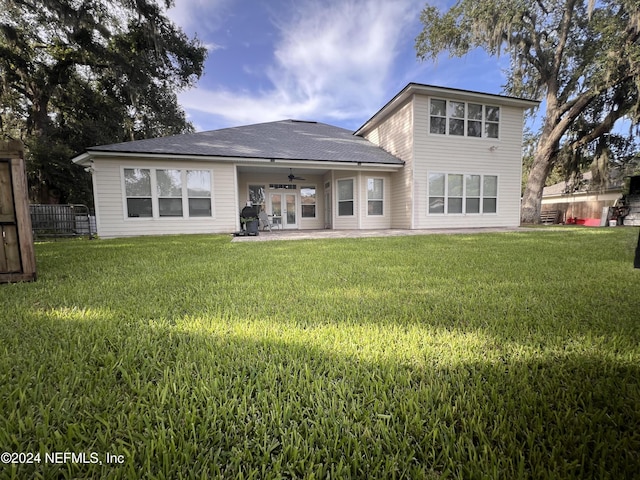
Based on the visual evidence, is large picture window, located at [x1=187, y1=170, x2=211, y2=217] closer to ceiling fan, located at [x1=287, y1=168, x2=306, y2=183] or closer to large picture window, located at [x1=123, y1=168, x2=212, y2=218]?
large picture window, located at [x1=123, y1=168, x2=212, y2=218]

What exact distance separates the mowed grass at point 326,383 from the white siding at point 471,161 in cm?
860

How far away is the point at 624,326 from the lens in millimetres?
1613

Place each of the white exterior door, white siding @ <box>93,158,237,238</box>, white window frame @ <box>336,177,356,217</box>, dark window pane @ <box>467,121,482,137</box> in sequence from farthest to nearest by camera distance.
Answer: the white exterior door < white window frame @ <box>336,177,356,217</box> < dark window pane @ <box>467,121,482,137</box> < white siding @ <box>93,158,237,238</box>

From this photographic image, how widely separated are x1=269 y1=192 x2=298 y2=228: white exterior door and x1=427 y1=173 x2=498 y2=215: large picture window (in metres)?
6.10

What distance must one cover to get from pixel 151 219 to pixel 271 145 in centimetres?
529

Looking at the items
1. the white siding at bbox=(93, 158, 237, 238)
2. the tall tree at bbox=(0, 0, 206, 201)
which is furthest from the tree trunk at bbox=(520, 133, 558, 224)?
the tall tree at bbox=(0, 0, 206, 201)

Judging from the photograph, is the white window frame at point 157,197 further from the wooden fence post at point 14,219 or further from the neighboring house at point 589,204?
the neighboring house at point 589,204

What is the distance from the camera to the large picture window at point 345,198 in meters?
11.4

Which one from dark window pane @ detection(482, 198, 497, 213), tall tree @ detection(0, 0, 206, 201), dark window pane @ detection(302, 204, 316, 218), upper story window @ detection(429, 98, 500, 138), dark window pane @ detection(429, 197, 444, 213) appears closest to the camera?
upper story window @ detection(429, 98, 500, 138)

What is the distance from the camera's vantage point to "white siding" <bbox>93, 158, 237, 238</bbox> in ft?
28.6

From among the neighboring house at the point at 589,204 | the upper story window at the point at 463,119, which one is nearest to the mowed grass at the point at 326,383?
the upper story window at the point at 463,119

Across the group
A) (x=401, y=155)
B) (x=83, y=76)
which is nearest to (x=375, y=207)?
(x=401, y=155)

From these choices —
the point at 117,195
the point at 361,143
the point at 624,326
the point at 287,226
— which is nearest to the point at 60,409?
the point at 624,326

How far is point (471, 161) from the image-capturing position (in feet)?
35.3
